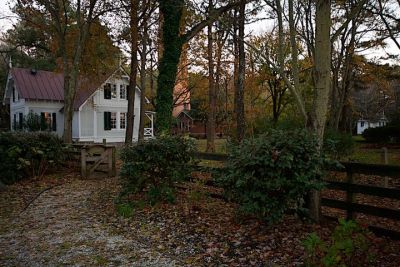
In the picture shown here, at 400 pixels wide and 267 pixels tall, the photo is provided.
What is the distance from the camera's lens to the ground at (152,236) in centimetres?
436

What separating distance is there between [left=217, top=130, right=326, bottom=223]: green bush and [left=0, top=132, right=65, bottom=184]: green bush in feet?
26.2

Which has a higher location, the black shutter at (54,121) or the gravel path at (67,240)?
the black shutter at (54,121)

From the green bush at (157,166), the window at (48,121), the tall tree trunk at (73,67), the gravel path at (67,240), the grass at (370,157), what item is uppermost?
the tall tree trunk at (73,67)

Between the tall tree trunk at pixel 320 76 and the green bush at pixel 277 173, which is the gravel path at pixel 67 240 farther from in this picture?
the tall tree trunk at pixel 320 76

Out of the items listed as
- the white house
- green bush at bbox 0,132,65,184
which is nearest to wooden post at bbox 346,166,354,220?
green bush at bbox 0,132,65,184

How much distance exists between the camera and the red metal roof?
94.6ft

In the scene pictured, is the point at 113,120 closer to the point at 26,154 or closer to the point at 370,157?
the point at 26,154

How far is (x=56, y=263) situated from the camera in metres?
4.33

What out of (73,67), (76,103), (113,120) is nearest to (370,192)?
(73,67)

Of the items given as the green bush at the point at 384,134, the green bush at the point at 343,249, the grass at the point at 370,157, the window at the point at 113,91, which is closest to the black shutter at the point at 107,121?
the window at the point at 113,91

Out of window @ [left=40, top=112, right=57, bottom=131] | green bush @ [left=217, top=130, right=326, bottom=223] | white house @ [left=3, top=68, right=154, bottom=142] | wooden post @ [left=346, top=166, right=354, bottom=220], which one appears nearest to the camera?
green bush @ [left=217, top=130, right=326, bottom=223]

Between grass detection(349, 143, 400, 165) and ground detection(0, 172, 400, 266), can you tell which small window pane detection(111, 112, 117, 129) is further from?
ground detection(0, 172, 400, 266)

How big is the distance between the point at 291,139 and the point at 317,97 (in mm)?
1015

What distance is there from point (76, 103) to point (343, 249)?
29.6m
